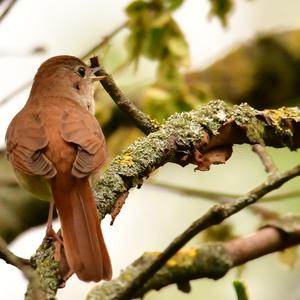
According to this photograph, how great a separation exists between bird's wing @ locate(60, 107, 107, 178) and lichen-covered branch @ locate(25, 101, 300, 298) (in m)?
0.15

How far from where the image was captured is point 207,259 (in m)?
2.40

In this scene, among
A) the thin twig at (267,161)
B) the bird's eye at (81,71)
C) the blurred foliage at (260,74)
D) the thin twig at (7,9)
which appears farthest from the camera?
the blurred foliage at (260,74)

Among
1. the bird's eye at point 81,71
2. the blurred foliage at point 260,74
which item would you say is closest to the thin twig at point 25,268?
the bird's eye at point 81,71

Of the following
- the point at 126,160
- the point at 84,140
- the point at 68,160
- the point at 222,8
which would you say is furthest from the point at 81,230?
the point at 222,8

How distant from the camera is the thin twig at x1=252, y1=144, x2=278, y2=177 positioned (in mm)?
2346

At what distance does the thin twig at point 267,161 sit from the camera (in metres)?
2.35

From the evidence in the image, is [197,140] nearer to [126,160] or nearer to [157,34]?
[126,160]

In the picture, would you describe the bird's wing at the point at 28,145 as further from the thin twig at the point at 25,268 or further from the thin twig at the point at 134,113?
the thin twig at the point at 25,268

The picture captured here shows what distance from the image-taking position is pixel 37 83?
13.6 ft

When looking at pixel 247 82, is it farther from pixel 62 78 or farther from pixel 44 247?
pixel 44 247

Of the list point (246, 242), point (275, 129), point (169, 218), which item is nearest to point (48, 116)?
point (275, 129)

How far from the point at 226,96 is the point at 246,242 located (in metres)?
2.33

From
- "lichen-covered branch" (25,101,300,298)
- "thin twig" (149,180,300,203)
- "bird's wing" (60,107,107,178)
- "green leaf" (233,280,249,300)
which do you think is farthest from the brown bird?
"thin twig" (149,180,300,203)

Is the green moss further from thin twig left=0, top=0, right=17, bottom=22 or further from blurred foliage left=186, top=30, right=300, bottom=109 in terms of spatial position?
blurred foliage left=186, top=30, right=300, bottom=109
